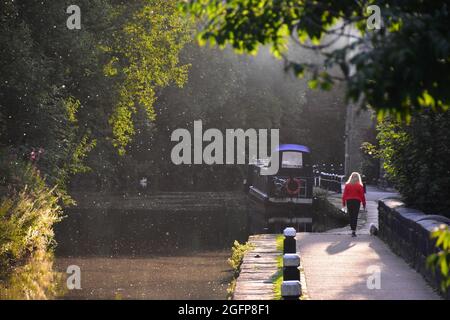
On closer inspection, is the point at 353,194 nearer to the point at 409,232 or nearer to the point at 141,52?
the point at 409,232

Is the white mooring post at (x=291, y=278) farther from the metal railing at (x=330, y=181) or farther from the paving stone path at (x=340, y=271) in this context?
the metal railing at (x=330, y=181)

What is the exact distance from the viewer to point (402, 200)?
22.1 meters

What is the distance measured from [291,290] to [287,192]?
1141 inches

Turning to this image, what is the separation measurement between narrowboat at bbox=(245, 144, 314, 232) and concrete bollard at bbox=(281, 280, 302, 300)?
78.2 feet

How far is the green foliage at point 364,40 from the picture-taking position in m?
6.89

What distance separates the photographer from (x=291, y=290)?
494 inches

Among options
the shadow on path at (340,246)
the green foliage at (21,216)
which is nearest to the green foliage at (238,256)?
the shadow on path at (340,246)

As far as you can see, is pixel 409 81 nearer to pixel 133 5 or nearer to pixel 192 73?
pixel 133 5

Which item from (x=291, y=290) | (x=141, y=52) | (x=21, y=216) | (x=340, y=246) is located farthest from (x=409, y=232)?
(x=141, y=52)

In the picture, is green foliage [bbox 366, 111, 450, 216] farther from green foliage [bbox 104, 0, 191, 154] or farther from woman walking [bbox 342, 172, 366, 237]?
green foliage [bbox 104, 0, 191, 154]

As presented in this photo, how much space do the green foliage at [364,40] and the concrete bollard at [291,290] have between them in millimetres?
4769

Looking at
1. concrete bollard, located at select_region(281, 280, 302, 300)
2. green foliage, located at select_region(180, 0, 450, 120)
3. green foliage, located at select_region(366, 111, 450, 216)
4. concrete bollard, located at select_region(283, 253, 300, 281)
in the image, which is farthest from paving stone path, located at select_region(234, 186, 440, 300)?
green foliage, located at select_region(180, 0, 450, 120)
